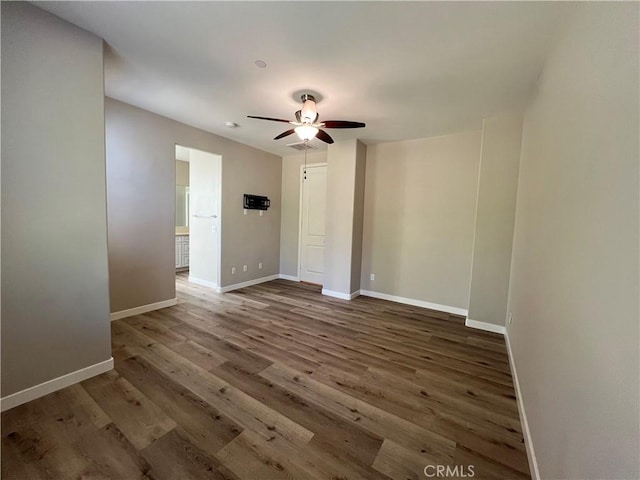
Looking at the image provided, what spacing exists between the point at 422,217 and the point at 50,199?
417cm

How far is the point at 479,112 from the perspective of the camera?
2918mm

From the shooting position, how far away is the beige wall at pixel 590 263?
0.71 m

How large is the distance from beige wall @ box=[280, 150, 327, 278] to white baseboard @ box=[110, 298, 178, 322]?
2.34 meters

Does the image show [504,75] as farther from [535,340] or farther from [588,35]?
[535,340]

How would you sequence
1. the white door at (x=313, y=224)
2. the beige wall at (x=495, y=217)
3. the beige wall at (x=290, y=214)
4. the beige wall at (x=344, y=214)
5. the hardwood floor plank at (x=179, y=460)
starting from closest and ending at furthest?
the hardwood floor plank at (x=179, y=460)
the beige wall at (x=495, y=217)
the beige wall at (x=344, y=214)
the white door at (x=313, y=224)
the beige wall at (x=290, y=214)

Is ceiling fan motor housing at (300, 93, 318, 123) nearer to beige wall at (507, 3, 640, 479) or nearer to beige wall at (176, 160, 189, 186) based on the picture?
beige wall at (507, 3, 640, 479)

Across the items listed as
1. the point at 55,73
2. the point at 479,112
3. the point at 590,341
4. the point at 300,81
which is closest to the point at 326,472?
the point at 590,341

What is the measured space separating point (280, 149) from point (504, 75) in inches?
142

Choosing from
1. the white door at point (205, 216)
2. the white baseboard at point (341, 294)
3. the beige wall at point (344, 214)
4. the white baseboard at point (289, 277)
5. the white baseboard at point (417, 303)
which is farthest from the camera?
the white baseboard at point (289, 277)

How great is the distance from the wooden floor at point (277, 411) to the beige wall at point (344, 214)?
1391 millimetres

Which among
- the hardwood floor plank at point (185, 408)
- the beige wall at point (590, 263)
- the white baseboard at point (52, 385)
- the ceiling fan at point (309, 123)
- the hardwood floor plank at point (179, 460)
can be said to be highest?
the ceiling fan at point (309, 123)

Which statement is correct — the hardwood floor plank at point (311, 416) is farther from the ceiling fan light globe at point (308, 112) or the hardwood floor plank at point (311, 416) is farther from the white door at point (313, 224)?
the white door at point (313, 224)

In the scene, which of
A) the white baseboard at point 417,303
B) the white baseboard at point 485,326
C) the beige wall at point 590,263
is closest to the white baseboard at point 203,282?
the white baseboard at point 417,303

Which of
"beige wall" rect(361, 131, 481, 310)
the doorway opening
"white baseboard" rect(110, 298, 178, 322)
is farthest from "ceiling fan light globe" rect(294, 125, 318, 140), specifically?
"white baseboard" rect(110, 298, 178, 322)
